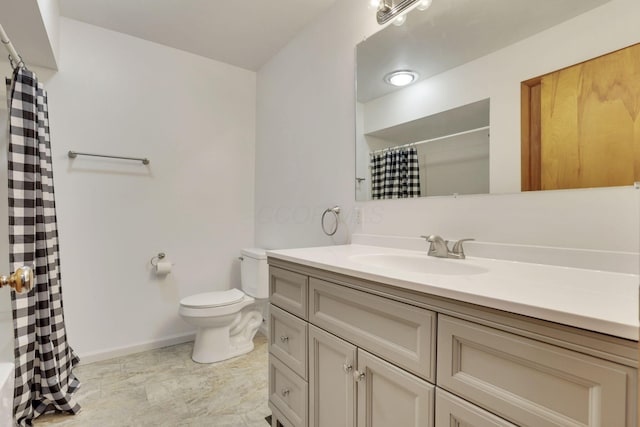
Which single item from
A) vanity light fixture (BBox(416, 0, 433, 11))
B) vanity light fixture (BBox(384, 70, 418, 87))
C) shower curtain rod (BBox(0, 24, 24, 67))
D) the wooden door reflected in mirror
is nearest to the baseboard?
shower curtain rod (BBox(0, 24, 24, 67))

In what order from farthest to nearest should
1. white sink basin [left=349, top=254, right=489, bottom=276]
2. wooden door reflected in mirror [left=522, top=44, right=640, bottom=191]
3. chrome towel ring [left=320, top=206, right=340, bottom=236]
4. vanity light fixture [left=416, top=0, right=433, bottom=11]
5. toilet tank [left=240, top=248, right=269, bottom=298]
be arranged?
1. toilet tank [left=240, top=248, right=269, bottom=298]
2. chrome towel ring [left=320, top=206, right=340, bottom=236]
3. vanity light fixture [left=416, top=0, right=433, bottom=11]
4. white sink basin [left=349, top=254, right=489, bottom=276]
5. wooden door reflected in mirror [left=522, top=44, right=640, bottom=191]

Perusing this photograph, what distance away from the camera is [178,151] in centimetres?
250

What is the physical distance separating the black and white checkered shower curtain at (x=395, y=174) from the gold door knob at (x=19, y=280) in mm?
1408

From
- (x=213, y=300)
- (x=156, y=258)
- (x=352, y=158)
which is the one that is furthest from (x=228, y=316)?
(x=352, y=158)

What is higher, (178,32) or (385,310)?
(178,32)

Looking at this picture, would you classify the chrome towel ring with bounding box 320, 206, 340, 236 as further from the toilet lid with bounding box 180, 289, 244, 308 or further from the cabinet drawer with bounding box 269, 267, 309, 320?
the toilet lid with bounding box 180, 289, 244, 308

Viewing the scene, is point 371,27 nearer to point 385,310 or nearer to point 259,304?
point 385,310

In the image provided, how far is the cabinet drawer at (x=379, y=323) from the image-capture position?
789 millimetres

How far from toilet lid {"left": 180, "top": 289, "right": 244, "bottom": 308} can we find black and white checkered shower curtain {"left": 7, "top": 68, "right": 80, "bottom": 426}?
0.70 meters

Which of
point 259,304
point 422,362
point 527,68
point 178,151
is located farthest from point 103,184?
point 527,68

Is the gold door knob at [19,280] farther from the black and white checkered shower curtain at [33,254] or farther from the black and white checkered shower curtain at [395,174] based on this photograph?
the black and white checkered shower curtain at [395,174]

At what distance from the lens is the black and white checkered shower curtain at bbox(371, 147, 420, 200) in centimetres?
150

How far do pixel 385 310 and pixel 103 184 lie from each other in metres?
2.26

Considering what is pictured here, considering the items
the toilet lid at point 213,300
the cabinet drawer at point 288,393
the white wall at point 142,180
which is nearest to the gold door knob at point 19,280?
the cabinet drawer at point 288,393
